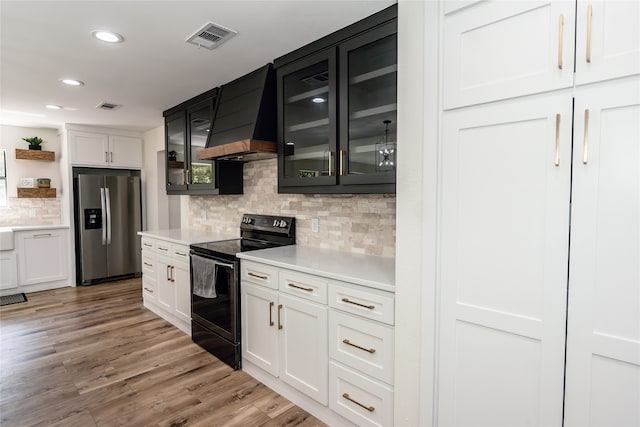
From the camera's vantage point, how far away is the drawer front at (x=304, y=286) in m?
2.00

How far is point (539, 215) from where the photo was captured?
126cm

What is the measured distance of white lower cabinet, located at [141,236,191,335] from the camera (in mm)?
3316

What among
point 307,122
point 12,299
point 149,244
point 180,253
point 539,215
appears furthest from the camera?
point 12,299

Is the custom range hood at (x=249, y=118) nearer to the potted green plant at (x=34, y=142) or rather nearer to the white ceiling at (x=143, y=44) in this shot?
the white ceiling at (x=143, y=44)

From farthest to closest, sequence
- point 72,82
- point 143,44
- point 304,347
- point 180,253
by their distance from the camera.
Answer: point 180,253
point 72,82
point 143,44
point 304,347

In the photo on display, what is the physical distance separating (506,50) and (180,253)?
9.93ft

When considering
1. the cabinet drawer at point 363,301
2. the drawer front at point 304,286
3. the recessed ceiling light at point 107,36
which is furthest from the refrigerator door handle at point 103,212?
the cabinet drawer at point 363,301

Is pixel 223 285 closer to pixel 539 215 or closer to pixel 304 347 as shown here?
pixel 304 347

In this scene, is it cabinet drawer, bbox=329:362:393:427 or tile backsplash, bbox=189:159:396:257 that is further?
tile backsplash, bbox=189:159:396:257

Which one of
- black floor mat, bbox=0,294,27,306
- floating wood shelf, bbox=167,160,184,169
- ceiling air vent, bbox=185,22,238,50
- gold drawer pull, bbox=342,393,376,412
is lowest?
black floor mat, bbox=0,294,27,306

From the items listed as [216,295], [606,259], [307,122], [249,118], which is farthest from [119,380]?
[606,259]

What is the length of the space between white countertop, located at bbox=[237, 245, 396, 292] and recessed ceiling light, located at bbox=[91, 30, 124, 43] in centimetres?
163

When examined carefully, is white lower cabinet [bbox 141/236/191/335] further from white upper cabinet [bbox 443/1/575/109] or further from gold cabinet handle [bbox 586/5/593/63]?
gold cabinet handle [bbox 586/5/593/63]

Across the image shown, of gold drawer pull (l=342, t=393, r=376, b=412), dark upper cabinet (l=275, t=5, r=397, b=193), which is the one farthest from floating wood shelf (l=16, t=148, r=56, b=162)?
gold drawer pull (l=342, t=393, r=376, b=412)
